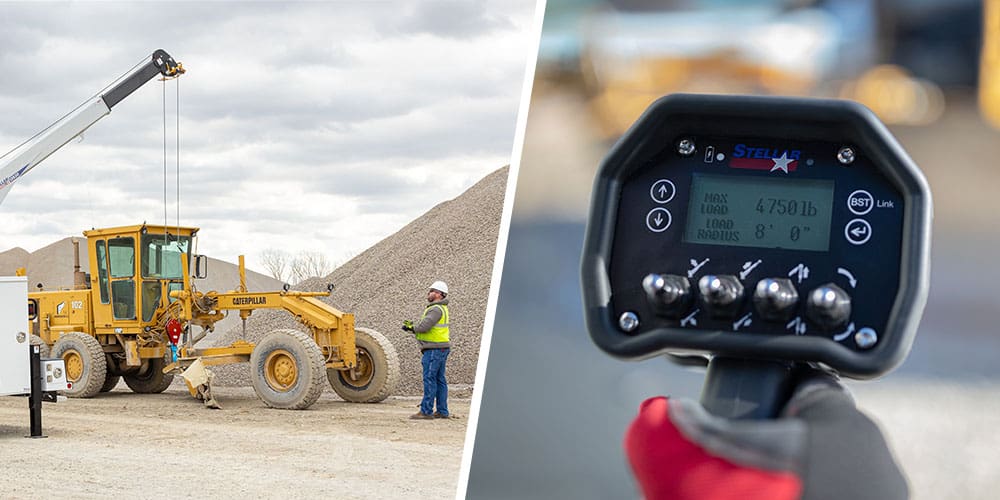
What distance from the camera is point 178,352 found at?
4965mm

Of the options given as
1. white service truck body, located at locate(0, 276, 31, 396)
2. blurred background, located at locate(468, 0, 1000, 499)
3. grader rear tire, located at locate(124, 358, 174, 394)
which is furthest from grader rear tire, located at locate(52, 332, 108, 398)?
blurred background, located at locate(468, 0, 1000, 499)

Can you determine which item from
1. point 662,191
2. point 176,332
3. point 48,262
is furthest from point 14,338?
point 48,262

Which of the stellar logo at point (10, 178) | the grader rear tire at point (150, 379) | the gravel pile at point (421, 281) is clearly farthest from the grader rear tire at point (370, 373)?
the stellar logo at point (10, 178)

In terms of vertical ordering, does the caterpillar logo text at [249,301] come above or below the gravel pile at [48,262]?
above

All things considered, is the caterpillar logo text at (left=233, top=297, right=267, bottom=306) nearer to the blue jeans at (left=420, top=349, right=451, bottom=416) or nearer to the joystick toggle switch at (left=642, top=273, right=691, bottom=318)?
the blue jeans at (left=420, top=349, right=451, bottom=416)

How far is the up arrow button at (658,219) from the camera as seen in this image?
0.40 meters

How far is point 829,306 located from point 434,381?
12.5 feet

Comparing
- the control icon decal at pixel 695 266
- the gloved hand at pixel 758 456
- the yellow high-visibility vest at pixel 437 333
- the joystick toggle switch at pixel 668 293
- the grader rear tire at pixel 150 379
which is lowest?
the grader rear tire at pixel 150 379

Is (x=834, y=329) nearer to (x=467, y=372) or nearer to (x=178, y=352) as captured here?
(x=178, y=352)

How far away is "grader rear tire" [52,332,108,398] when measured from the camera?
521 centimetres

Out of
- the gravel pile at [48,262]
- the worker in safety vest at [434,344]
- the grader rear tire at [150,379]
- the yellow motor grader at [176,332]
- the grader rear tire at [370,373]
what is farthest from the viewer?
the gravel pile at [48,262]

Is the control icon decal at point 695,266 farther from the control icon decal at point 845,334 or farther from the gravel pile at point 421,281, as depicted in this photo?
the gravel pile at point 421,281

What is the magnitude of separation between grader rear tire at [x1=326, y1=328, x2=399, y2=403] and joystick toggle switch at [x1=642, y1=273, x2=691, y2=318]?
4.35 m

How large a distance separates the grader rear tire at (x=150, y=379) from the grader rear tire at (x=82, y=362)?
40 cm
